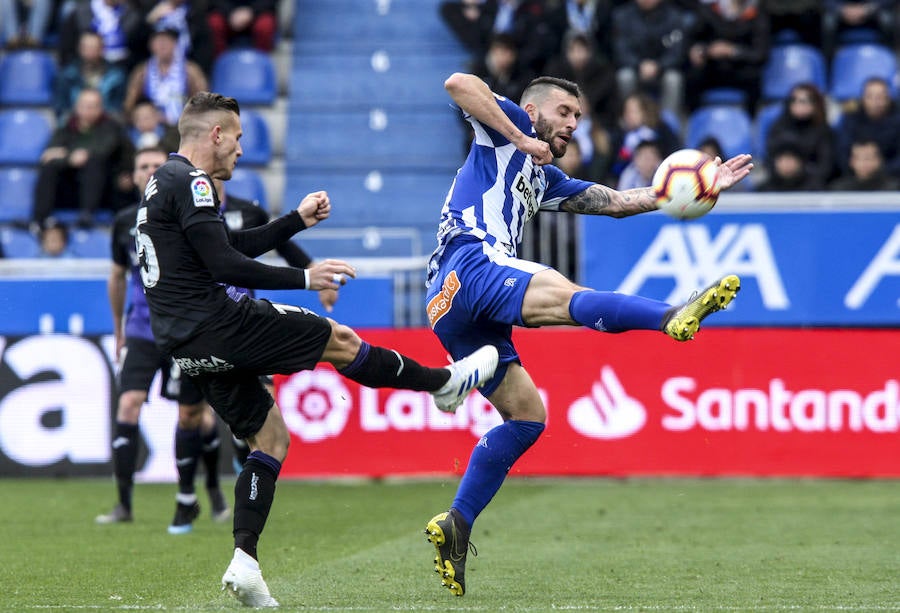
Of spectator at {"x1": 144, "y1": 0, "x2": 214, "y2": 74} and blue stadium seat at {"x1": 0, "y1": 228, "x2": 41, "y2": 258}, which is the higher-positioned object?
spectator at {"x1": 144, "y1": 0, "x2": 214, "y2": 74}

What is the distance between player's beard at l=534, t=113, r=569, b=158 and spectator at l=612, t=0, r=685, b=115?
934 centimetres

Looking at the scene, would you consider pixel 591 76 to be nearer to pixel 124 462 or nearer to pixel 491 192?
pixel 124 462

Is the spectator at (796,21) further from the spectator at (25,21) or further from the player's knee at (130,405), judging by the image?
the player's knee at (130,405)

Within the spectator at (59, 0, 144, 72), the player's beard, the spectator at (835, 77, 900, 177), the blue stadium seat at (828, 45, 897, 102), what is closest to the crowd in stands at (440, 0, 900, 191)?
the spectator at (835, 77, 900, 177)

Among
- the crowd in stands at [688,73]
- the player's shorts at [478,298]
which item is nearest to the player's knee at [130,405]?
the player's shorts at [478,298]

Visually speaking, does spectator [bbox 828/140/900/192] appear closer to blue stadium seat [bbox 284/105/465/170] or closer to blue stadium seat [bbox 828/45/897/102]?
blue stadium seat [bbox 828/45/897/102]

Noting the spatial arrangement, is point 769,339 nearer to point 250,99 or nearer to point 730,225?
point 730,225

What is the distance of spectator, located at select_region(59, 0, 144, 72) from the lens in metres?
17.7

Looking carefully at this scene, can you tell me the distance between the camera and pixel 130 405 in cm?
1052

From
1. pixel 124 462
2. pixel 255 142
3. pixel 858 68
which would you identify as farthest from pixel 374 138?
pixel 124 462

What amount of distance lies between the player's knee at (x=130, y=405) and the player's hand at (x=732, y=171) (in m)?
4.90

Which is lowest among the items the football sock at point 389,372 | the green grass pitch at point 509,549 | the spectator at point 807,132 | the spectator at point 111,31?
the green grass pitch at point 509,549

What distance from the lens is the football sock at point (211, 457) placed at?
1093 centimetres

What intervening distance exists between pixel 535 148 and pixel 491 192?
0.46m
